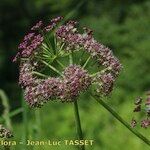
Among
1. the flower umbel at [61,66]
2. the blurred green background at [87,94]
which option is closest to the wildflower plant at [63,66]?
the flower umbel at [61,66]

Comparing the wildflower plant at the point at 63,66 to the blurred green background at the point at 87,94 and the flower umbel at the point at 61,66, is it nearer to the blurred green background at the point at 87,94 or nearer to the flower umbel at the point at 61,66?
the flower umbel at the point at 61,66

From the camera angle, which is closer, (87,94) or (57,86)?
(57,86)

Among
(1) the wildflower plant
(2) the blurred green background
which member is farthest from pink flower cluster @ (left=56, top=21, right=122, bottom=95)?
(2) the blurred green background

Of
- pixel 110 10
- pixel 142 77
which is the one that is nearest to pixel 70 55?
pixel 142 77

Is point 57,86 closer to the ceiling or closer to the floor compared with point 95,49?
closer to the floor

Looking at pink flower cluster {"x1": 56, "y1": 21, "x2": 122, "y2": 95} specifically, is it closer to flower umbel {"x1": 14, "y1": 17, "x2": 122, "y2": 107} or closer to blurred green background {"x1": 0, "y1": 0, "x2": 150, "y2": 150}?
flower umbel {"x1": 14, "y1": 17, "x2": 122, "y2": 107}

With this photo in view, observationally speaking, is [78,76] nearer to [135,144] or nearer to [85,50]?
[85,50]
